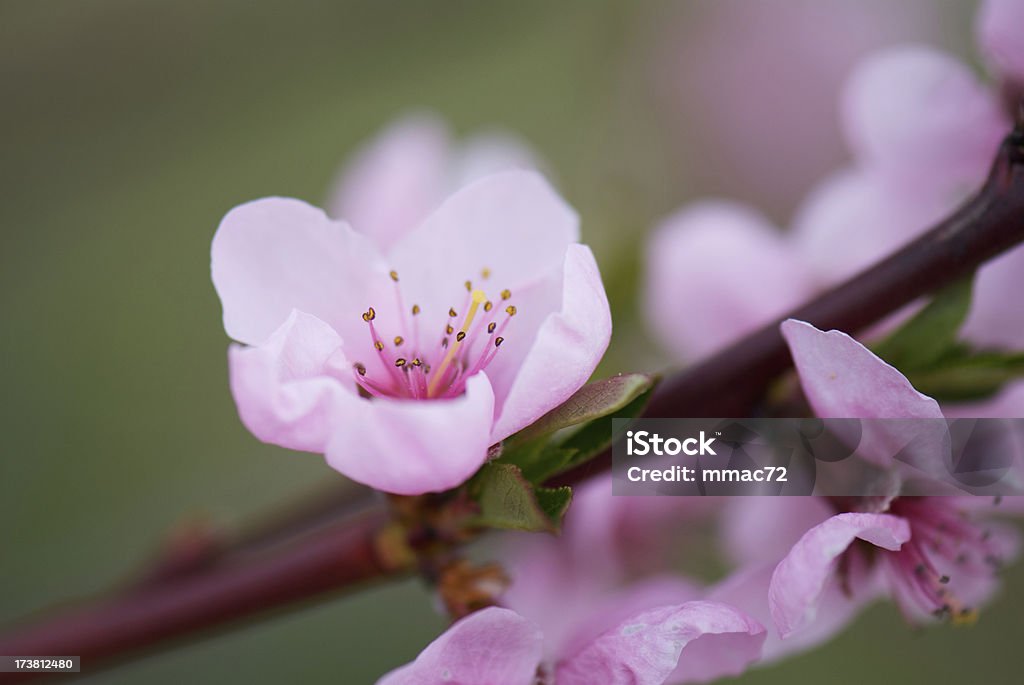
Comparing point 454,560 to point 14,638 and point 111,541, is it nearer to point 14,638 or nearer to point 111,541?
point 14,638

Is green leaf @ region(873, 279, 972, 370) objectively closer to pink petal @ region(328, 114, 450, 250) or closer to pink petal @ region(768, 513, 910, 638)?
pink petal @ region(768, 513, 910, 638)

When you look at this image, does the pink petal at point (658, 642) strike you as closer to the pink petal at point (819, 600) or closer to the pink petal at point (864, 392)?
the pink petal at point (819, 600)

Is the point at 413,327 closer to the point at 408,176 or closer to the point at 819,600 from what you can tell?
the point at 819,600

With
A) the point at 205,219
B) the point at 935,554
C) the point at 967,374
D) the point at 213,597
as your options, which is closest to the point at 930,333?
the point at 967,374

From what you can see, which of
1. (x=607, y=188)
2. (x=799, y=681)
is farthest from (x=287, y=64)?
(x=799, y=681)

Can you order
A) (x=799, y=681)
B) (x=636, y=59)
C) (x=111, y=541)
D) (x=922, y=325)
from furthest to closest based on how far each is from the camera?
(x=636, y=59) → (x=799, y=681) → (x=111, y=541) → (x=922, y=325)

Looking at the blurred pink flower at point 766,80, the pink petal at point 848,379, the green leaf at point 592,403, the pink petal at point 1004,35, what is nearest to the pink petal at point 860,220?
the pink petal at point 1004,35
